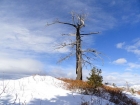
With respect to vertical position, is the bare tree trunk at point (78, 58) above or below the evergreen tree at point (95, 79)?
above

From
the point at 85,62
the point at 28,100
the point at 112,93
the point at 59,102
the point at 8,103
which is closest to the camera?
the point at 8,103

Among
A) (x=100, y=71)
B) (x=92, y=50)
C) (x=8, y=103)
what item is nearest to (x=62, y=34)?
(x=92, y=50)

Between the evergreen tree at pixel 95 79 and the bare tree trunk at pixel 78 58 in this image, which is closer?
the evergreen tree at pixel 95 79

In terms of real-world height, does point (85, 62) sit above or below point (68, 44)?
below

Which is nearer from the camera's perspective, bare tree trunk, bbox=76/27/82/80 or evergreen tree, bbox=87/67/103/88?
evergreen tree, bbox=87/67/103/88

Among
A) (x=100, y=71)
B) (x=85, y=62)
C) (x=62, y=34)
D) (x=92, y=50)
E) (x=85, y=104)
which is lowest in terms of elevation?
(x=85, y=104)

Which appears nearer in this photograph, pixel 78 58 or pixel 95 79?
pixel 95 79

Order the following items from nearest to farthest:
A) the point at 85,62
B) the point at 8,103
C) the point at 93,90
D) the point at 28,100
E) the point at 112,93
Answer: the point at 8,103, the point at 28,100, the point at 93,90, the point at 112,93, the point at 85,62

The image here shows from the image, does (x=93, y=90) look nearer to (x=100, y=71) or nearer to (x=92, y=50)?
(x=100, y=71)

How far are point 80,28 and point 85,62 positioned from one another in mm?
3499

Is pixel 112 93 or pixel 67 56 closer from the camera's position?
pixel 112 93

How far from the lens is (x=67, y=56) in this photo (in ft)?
64.2

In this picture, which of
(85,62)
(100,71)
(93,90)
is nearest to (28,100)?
(93,90)

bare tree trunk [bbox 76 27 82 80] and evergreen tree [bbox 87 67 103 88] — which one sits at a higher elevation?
bare tree trunk [bbox 76 27 82 80]
